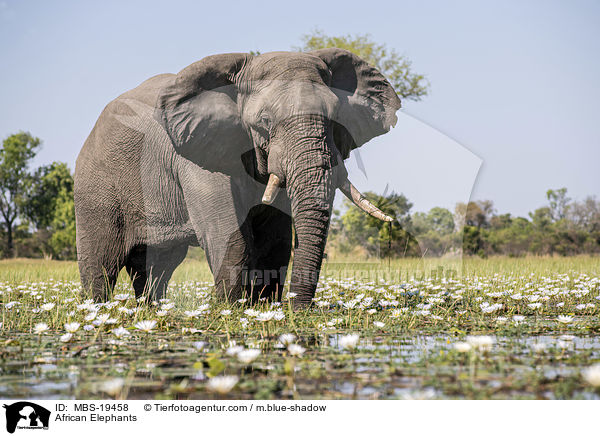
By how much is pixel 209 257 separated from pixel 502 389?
417cm

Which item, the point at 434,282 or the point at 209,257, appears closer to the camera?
the point at 209,257

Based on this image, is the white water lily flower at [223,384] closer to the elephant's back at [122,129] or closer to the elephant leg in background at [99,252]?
the elephant's back at [122,129]

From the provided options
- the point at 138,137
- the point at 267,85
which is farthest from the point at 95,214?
the point at 267,85

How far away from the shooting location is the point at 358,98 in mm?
6215

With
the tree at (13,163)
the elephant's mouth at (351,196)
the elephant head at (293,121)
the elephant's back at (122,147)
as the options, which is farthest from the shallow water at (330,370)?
the tree at (13,163)

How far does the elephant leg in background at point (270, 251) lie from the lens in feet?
22.1

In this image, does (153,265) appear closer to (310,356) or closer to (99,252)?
(99,252)

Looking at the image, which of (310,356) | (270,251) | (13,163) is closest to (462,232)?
(270,251)

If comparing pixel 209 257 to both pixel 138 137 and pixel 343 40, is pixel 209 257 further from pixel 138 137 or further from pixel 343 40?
pixel 343 40

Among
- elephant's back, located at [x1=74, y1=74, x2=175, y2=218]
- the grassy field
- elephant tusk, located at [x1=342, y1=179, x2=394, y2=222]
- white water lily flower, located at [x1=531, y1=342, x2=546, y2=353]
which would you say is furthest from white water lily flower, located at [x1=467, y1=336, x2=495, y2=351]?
elephant's back, located at [x1=74, y1=74, x2=175, y2=218]

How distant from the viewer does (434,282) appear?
886cm
